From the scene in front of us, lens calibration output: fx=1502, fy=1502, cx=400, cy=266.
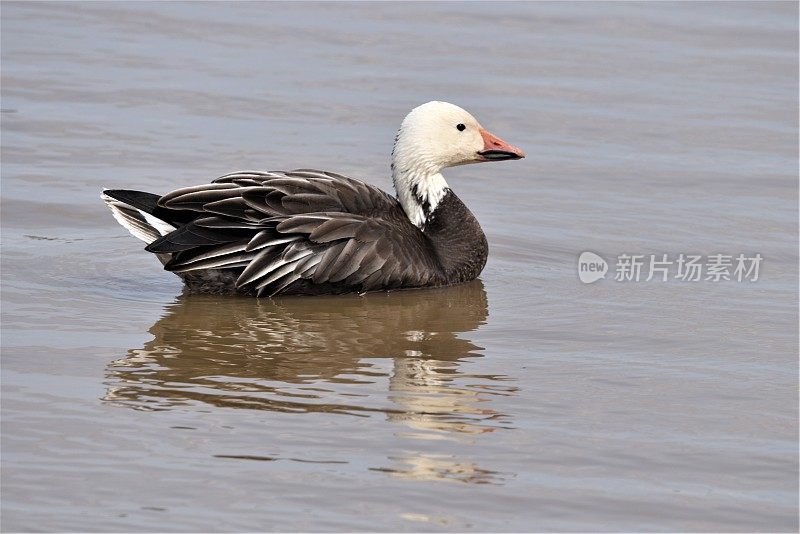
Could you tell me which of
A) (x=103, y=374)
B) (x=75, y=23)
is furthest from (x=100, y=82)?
(x=103, y=374)

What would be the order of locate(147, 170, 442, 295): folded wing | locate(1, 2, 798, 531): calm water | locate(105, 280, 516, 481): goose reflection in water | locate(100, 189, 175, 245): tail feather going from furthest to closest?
locate(100, 189, 175, 245): tail feather < locate(147, 170, 442, 295): folded wing < locate(105, 280, 516, 481): goose reflection in water < locate(1, 2, 798, 531): calm water

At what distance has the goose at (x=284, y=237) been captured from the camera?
30.2ft

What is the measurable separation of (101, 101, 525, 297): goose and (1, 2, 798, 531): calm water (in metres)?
0.17

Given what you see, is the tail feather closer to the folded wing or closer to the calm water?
the folded wing

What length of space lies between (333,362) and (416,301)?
1.61m

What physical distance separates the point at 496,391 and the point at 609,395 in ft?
1.85

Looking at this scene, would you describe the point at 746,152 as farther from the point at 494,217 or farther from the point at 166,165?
the point at 166,165

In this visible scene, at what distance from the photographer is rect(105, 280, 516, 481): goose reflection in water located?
718cm

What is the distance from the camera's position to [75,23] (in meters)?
16.0

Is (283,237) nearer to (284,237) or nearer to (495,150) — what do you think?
(284,237)

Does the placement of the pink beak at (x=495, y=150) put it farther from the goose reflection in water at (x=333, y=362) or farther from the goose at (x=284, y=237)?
the goose reflection in water at (x=333, y=362)

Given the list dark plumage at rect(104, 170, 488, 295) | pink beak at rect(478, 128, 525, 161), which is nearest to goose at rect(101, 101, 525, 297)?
dark plumage at rect(104, 170, 488, 295)

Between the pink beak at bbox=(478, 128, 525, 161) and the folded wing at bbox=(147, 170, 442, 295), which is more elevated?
the pink beak at bbox=(478, 128, 525, 161)

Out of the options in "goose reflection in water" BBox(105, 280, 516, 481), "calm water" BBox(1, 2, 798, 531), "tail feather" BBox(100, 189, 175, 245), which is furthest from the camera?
"tail feather" BBox(100, 189, 175, 245)
